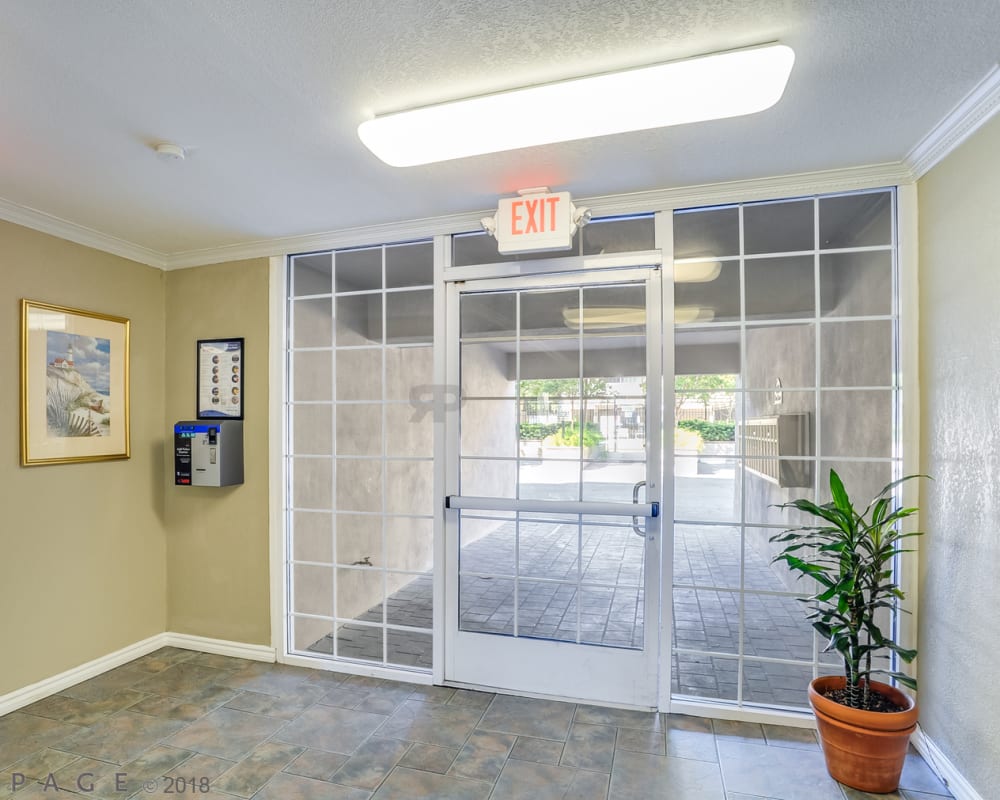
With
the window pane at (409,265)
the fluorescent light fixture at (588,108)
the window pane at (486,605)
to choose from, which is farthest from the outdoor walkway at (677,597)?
the fluorescent light fixture at (588,108)

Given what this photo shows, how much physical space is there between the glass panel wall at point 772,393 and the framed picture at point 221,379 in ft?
8.21

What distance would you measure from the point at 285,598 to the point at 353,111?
8.70 ft

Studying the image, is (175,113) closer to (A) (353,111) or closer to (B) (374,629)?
(A) (353,111)

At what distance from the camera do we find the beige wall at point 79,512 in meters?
2.77

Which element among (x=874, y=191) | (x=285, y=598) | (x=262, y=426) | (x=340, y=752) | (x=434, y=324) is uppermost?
(x=874, y=191)

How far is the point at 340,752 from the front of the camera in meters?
2.39

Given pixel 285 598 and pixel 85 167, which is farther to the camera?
pixel 285 598

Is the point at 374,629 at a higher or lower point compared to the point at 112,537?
lower

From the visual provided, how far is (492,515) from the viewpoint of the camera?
2939mm

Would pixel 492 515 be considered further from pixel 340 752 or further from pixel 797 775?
pixel 797 775

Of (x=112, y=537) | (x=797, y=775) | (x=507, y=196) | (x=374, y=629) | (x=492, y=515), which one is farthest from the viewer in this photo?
(x=374, y=629)

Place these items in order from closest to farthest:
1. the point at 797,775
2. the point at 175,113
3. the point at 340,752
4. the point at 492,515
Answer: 1. the point at 175,113
2. the point at 797,775
3. the point at 340,752
4. the point at 492,515

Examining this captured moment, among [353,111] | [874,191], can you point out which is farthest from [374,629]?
[874,191]

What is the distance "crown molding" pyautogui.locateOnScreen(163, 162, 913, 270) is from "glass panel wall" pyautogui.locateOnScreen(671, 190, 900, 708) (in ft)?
0.33
